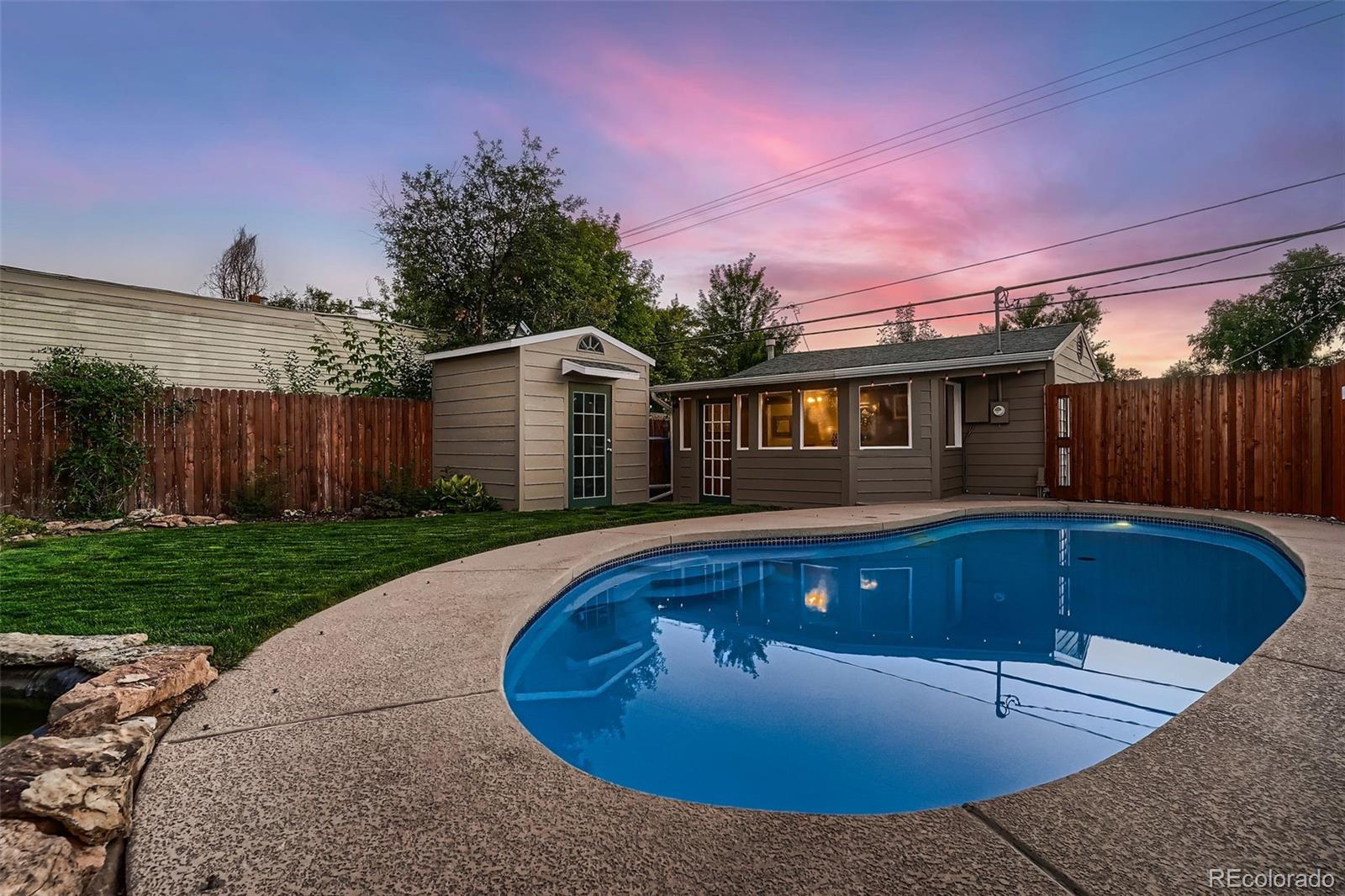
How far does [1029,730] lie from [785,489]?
7.96m

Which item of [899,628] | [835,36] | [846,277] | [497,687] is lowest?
[899,628]

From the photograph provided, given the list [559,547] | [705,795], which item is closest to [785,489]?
[559,547]

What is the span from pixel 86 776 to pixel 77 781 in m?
0.05

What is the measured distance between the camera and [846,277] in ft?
55.8

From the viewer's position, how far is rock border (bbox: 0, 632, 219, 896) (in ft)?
4.05

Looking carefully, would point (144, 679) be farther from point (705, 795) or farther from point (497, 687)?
point (705, 795)

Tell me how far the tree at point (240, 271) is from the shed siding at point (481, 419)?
48.9 feet

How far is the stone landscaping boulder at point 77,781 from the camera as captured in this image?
4.39 feet

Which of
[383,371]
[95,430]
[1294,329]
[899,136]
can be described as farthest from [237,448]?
[1294,329]

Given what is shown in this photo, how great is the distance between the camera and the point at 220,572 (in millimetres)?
4371

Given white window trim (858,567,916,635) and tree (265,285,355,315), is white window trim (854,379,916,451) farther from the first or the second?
tree (265,285,355,315)

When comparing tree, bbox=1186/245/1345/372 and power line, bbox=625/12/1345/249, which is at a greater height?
power line, bbox=625/12/1345/249

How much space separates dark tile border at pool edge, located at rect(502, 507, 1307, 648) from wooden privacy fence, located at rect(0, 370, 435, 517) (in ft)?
17.6
